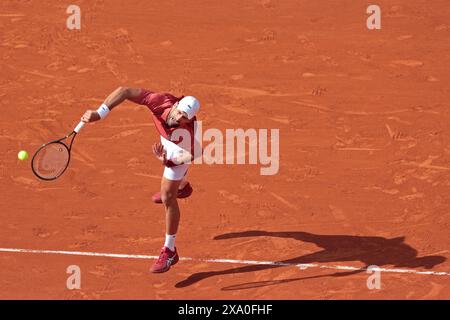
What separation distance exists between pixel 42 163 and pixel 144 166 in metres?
2.53

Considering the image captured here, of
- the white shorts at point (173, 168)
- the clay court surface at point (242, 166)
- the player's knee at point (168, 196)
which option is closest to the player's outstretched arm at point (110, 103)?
the white shorts at point (173, 168)

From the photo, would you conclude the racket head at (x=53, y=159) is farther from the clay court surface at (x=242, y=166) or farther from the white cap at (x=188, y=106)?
the white cap at (x=188, y=106)

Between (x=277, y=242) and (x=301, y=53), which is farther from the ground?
(x=301, y=53)

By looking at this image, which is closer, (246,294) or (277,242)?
(246,294)

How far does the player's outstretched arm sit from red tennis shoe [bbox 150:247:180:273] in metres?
1.81

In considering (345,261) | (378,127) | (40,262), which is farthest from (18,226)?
(378,127)

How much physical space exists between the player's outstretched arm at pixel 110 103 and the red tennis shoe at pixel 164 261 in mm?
1805

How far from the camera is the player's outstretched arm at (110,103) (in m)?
10.2

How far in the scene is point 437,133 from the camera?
1387 cm

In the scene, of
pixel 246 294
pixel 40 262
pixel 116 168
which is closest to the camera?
pixel 246 294

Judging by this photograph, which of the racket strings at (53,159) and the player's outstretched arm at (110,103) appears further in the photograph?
the racket strings at (53,159)

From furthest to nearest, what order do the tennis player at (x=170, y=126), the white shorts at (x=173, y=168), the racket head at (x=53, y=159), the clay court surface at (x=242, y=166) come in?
1. the clay court surface at (x=242, y=166)
2. the racket head at (x=53, y=159)
3. the white shorts at (x=173, y=168)
4. the tennis player at (x=170, y=126)

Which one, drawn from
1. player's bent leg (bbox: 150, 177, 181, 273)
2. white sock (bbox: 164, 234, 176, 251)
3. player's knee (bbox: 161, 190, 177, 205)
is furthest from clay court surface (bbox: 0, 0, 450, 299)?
player's knee (bbox: 161, 190, 177, 205)

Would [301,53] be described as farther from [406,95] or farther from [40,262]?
[40,262]
